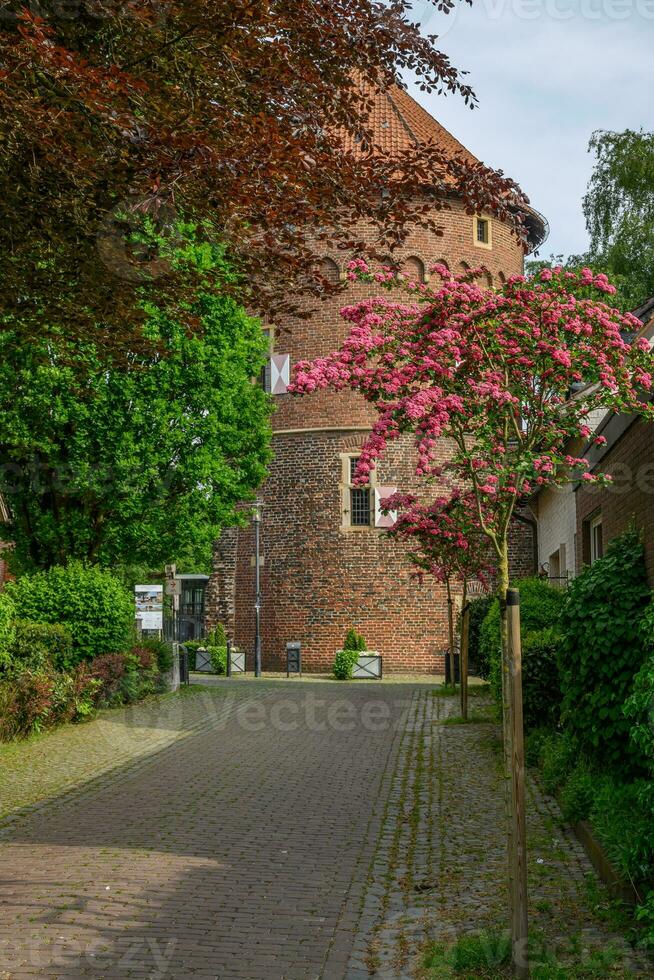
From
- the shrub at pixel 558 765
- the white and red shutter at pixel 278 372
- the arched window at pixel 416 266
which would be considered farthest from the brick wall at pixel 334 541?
the shrub at pixel 558 765

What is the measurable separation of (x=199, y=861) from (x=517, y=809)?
3.24 m

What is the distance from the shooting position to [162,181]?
24.6 feet

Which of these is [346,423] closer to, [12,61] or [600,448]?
[600,448]

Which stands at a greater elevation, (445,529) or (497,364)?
(497,364)

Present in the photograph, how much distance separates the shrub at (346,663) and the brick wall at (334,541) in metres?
1.49

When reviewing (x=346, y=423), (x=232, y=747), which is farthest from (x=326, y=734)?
(x=346, y=423)

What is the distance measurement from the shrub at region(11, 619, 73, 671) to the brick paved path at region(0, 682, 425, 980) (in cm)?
170

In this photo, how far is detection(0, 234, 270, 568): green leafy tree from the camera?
66.8 feet

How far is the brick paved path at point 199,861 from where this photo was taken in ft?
19.2

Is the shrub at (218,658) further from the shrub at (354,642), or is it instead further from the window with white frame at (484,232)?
the window with white frame at (484,232)

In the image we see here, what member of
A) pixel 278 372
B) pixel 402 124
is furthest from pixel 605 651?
pixel 402 124

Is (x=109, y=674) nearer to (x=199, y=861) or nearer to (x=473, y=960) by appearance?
(x=199, y=861)

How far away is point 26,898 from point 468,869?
299 centimetres

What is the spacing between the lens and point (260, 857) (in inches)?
321
